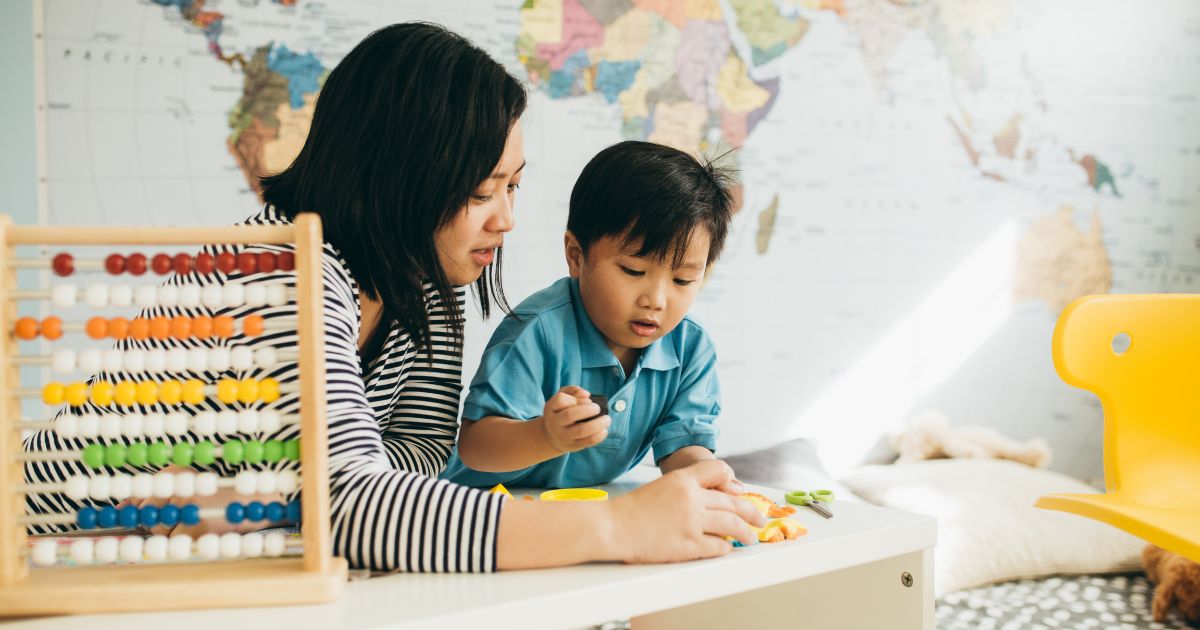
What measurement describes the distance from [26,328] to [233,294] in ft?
0.52

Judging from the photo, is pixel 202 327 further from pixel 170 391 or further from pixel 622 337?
pixel 622 337

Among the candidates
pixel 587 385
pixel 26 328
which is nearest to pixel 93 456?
pixel 26 328

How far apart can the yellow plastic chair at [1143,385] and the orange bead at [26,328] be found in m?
1.48

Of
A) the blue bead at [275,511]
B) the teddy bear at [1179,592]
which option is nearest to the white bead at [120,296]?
the blue bead at [275,511]

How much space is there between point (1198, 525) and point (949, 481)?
1.06 meters

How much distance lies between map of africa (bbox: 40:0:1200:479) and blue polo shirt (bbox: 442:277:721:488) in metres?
1.02

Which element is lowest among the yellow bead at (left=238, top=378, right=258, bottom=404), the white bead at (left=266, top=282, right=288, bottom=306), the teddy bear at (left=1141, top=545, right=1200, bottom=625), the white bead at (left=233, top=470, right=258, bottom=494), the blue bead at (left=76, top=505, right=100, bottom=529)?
the teddy bear at (left=1141, top=545, right=1200, bottom=625)

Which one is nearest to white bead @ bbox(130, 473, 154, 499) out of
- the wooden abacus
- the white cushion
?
the wooden abacus

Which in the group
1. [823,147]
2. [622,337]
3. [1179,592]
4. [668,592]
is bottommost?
[1179,592]

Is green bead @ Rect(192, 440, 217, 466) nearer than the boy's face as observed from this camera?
Yes

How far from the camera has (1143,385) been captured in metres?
1.73

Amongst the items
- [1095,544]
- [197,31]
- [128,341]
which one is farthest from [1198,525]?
[197,31]

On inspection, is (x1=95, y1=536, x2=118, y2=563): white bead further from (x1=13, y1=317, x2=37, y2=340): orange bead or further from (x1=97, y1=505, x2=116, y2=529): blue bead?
(x1=13, y1=317, x2=37, y2=340): orange bead

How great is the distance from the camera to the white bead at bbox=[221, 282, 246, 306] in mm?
780
